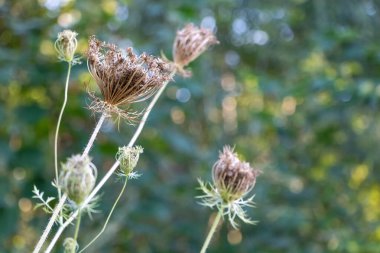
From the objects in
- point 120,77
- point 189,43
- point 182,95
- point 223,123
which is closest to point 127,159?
point 120,77

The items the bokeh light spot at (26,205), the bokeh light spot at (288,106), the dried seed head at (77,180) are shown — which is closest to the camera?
the dried seed head at (77,180)

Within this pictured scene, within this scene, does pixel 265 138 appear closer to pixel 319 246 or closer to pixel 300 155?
pixel 300 155

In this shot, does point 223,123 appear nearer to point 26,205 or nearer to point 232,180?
point 26,205

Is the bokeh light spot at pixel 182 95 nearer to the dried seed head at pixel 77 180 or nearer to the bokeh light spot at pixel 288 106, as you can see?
the bokeh light spot at pixel 288 106

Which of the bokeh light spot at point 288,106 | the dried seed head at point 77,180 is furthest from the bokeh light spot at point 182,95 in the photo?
the dried seed head at point 77,180

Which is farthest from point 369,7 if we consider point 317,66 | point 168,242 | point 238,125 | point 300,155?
point 168,242
